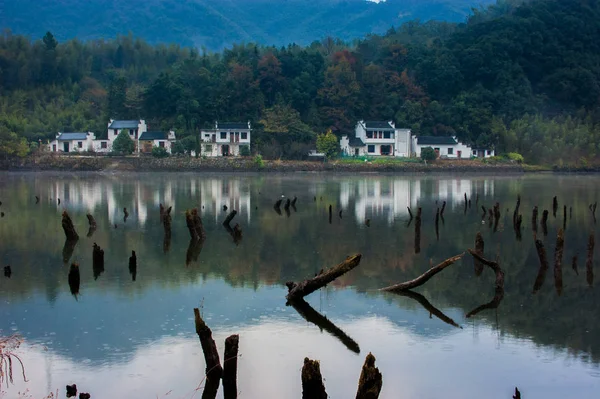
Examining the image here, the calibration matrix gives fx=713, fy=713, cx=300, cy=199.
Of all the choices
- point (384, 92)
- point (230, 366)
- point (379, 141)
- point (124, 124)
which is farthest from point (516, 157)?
point (230, 366)

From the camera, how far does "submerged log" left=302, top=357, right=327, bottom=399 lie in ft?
32.2

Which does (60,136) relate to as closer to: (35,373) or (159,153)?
(159,153)

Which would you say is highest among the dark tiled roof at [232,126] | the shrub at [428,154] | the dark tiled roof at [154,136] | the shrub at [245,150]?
the dark tiled roof at [232,126]

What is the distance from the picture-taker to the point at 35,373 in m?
13.1

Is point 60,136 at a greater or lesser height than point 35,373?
greater

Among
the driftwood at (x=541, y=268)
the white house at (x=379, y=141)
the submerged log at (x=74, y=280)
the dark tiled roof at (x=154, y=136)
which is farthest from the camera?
the white house at (x=379, y=141)

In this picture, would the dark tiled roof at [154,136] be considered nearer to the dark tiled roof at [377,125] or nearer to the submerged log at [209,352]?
the dark tiled roof at [377,125]

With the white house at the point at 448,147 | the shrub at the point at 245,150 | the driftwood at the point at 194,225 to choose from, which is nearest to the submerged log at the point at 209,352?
the driftwood at the point at 194,225

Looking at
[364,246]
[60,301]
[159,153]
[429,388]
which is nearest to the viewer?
[429,388]

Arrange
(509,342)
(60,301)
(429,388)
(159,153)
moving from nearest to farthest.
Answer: (429,388) < (509,342) < (60,301) < (159,153)

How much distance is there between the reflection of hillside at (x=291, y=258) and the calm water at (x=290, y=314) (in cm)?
8

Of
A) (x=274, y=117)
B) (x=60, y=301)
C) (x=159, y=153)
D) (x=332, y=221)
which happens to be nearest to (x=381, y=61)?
(x=274, y=117)

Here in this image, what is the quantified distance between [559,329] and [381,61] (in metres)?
97.8

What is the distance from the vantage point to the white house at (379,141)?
309 ft
